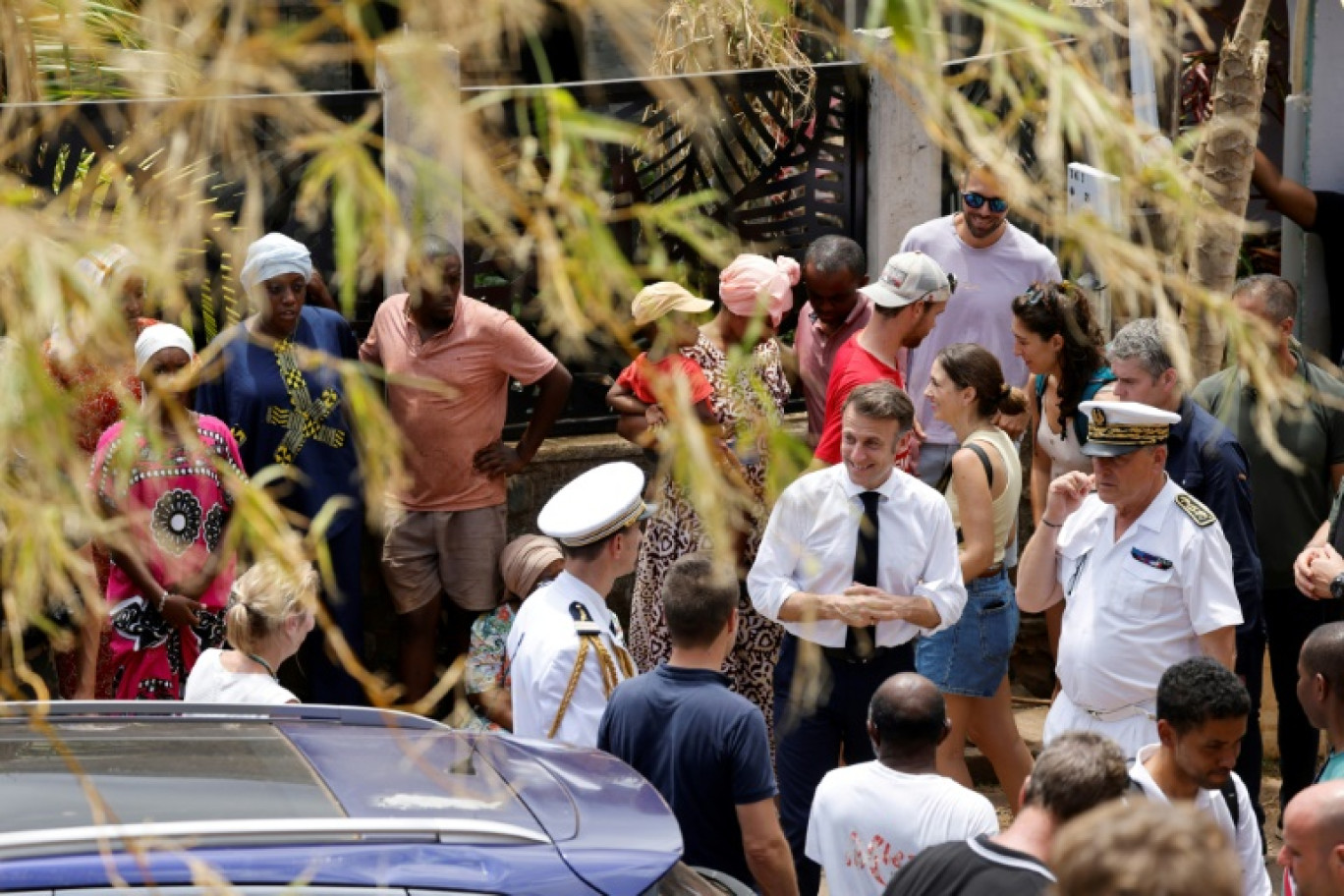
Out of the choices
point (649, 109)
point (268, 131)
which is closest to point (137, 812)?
point (268, 131)

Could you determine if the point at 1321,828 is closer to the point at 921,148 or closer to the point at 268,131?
the point at 268,131

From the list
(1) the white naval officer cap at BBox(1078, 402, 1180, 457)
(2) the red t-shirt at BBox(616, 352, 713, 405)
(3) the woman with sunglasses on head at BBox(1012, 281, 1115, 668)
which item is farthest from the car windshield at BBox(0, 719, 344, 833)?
(3) the woman with sunglasses on head at BBox(1012, 281, 1115, 668)

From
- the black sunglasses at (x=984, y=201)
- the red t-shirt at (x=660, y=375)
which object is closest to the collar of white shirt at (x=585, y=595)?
the red t-shirt at (x=660, y=375)

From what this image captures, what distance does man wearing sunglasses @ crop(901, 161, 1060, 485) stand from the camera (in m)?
7.80

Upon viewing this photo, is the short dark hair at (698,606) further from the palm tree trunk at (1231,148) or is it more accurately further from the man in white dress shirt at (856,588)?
the palm tree trunk at (1231,148)

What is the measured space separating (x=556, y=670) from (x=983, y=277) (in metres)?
3.13

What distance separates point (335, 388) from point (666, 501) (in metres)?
1.33

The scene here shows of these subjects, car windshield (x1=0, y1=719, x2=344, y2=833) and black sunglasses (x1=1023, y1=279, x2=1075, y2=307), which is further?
black sunglasses (x1=1023, y1=279, x2=1075, y2=307)

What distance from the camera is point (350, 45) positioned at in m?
1.83

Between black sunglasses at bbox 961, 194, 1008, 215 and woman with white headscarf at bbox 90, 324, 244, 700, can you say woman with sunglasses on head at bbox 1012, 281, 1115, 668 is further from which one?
woman with white headscarf at bbox 90, 324, 244, 700

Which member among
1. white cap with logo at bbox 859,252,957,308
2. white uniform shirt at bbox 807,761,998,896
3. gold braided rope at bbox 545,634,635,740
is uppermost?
white cap with logo at bbox 859,252,957,308

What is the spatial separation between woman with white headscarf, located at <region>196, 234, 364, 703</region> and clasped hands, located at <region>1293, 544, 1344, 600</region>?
11.1 ft

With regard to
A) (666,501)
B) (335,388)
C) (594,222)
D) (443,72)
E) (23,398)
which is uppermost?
(443,72)

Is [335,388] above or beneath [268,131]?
beneath
